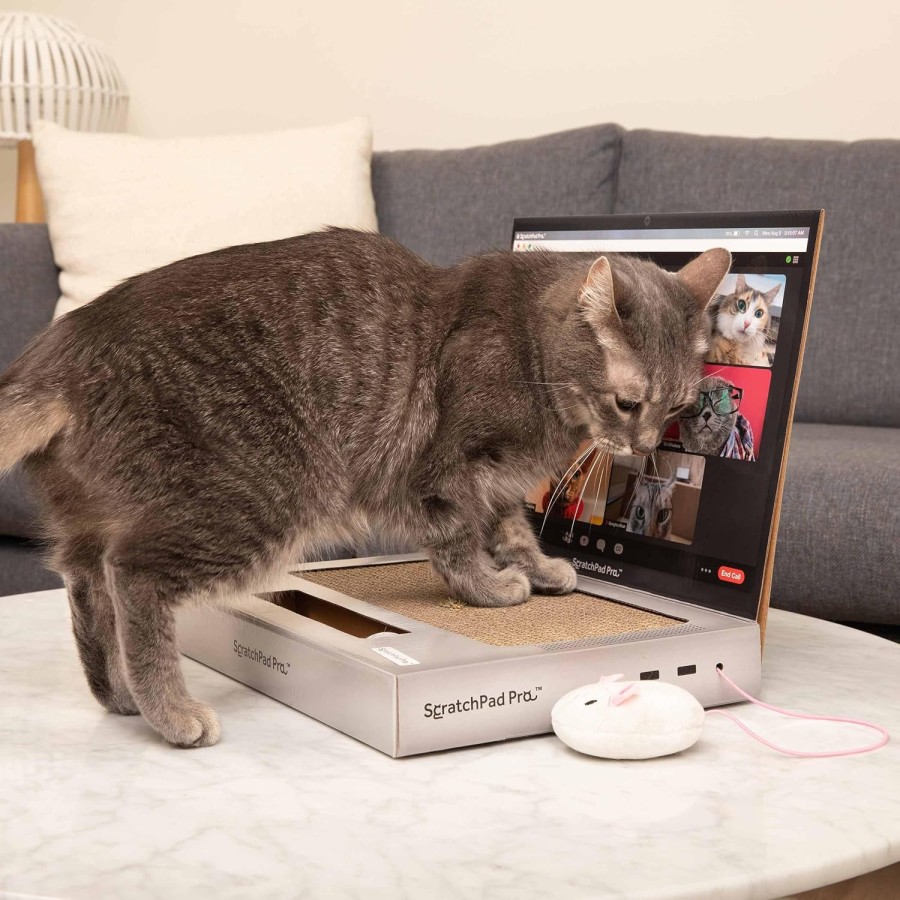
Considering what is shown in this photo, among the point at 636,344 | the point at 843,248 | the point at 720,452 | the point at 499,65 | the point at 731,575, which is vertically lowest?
the point at 731,575

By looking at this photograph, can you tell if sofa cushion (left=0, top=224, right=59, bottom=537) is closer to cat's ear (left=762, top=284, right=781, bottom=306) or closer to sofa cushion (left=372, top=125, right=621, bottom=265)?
sofa cushion (left=372, top=125, right=621, bottom=265)

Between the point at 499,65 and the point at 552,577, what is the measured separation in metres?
2.48

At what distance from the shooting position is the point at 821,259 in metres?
2.59

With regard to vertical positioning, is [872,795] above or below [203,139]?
below

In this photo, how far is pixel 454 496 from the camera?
1.33 meters

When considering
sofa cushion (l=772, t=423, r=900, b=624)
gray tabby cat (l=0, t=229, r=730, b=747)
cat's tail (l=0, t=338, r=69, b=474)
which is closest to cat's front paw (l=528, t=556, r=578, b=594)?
gray tabby cat (l=0, t=229, r=730, b=747)

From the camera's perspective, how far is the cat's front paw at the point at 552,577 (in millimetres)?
1334

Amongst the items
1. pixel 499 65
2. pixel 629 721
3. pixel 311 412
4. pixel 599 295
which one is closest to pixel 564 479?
pixel 599 295

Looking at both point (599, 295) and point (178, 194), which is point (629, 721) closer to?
point (599, 295)

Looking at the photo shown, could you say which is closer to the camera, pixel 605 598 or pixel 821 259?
pixel 605 598

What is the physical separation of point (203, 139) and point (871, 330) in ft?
5.49

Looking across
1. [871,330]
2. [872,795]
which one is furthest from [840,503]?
[872,795]

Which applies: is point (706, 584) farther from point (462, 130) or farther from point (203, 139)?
point (462, 130)

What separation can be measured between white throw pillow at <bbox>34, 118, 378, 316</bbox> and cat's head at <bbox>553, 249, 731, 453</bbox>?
60.1 inches
